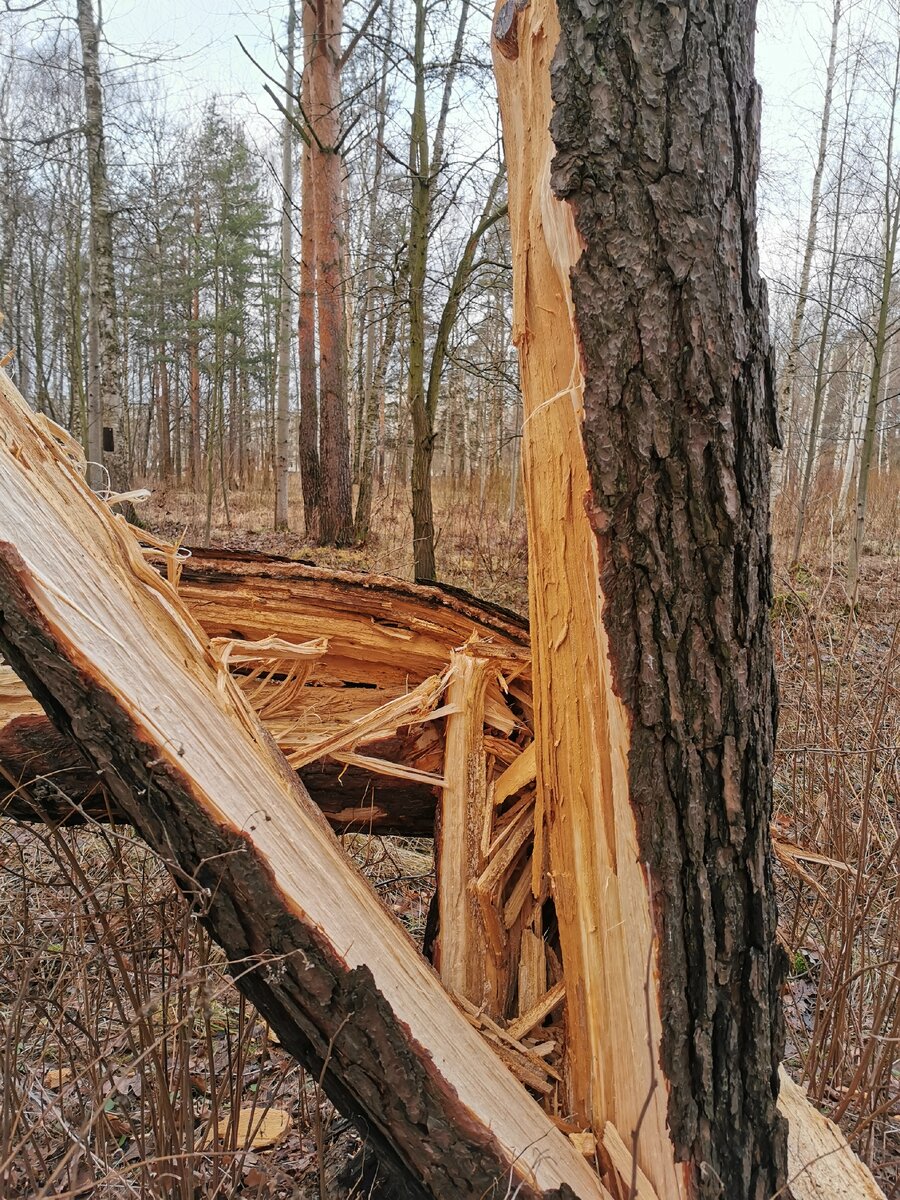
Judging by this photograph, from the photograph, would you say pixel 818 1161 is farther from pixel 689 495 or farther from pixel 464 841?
pixel 689 495

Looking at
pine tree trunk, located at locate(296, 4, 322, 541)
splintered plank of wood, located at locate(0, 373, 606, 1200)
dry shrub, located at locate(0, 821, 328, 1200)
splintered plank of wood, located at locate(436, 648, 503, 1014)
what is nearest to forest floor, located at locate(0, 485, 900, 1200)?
dry shrub, located at locate(0, 821, 328, 1200)

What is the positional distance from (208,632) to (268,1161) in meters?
1.51

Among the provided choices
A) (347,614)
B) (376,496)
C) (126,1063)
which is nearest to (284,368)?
(376,496)

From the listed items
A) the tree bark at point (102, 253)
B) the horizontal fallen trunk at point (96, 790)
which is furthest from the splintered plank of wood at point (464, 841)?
→ the tree bark at point (102, 253)

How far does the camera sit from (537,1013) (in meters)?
1.59

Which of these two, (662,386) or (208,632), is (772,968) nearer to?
(662,386)

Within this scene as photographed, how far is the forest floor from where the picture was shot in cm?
143

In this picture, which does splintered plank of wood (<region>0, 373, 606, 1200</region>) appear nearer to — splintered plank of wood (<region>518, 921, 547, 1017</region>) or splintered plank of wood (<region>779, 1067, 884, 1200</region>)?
splintered plank of wood (<region>518, 921, 547, 1017</region>)

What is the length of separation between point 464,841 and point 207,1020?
65cm

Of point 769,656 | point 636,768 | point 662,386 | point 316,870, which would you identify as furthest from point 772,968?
point 662,386

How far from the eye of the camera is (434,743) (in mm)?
1816

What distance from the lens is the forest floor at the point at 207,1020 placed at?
4.70ft

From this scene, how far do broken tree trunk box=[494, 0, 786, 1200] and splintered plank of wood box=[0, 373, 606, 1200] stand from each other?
269 millimetres

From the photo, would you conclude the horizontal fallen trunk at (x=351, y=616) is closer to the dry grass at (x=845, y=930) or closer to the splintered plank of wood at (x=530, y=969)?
the splintered plank of wood at (x=530, y=969)
